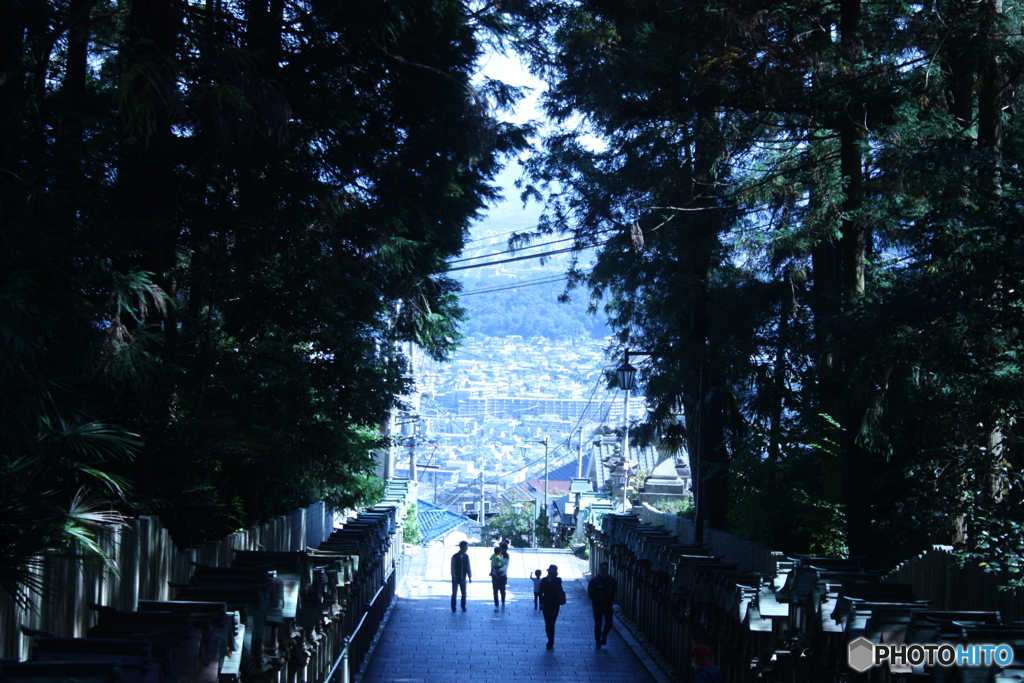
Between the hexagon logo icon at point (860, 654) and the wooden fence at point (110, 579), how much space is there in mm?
5426

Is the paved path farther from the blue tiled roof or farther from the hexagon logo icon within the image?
the blue tiled roof

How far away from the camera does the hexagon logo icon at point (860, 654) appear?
8352 mm

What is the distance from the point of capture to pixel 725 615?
12734 millimetres

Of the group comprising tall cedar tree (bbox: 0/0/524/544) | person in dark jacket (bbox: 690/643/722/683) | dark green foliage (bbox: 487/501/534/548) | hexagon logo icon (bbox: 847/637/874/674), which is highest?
tall cedar tree (bbox: 0/0/524/544)

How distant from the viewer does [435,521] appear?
56562 mm

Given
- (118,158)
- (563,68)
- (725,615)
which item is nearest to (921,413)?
(725,615)

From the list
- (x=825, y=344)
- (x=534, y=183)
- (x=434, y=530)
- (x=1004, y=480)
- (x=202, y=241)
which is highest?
(x=534, y=183)

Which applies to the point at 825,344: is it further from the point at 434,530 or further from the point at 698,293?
the point at 434,530

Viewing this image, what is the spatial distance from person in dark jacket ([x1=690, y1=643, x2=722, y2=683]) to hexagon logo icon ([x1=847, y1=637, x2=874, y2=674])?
1.05m

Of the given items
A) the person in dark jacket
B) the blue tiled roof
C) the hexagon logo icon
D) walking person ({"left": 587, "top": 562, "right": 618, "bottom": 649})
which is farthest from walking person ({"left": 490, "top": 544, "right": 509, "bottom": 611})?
the blue tiled roof

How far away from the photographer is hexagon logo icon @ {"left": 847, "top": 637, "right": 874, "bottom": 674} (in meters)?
8.35

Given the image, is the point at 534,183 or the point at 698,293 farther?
the point at 698,293

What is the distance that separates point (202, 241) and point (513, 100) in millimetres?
4228

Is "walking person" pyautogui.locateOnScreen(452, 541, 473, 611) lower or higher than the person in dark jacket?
lower
